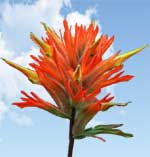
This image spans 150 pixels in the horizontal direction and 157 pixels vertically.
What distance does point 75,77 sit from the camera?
390 centimetres

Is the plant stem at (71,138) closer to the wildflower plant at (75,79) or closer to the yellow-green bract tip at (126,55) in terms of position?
the wildflower plant at (75,79)

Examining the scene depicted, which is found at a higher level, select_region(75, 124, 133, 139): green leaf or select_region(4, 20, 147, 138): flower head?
select_region(4, 20, 147, 138): flower head

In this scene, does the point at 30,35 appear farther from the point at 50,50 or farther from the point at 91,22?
the point at 91,22

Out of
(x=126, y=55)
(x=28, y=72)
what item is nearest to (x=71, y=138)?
(x=28, y=72)

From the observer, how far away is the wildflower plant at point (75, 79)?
3949mm

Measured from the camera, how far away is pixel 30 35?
14.0 feet

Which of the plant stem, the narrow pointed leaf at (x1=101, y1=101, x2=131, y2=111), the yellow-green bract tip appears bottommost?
the plant stem

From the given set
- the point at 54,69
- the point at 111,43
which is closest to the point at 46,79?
the point at 54,69

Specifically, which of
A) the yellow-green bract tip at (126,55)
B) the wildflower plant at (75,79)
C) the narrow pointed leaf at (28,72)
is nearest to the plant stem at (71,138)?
the wildflower plant at (75,79)

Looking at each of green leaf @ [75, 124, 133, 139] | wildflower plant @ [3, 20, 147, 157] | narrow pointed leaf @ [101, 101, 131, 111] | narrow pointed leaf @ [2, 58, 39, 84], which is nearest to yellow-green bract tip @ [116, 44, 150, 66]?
wildflower plant @ [3, 20, 147, 157]

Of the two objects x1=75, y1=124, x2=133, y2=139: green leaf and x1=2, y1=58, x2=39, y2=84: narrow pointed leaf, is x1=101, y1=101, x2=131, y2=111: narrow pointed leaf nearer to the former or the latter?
x1=75, y1=124, x2=133, y2=139: green leaf

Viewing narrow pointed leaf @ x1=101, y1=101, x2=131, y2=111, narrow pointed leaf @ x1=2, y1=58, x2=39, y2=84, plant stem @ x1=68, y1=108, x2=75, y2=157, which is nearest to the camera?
plant stem @ x1=68, y1=108, x2=75, y2=157

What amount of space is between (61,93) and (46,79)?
17 cm

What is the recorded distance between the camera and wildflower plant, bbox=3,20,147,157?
395cm
